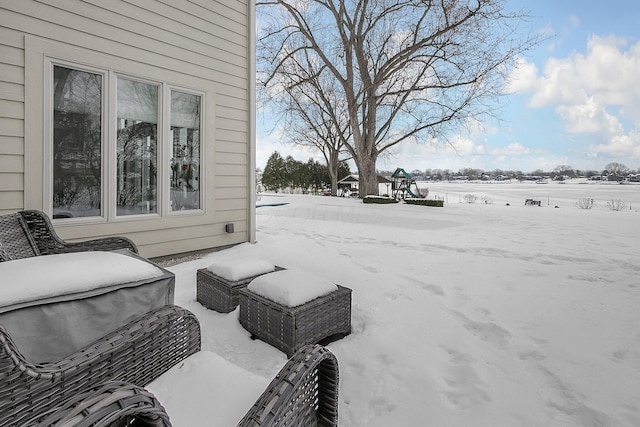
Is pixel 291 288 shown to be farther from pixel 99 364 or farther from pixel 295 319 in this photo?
pixel 99 364

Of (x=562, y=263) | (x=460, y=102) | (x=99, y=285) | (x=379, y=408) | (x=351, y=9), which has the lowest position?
(x=379, y=408)

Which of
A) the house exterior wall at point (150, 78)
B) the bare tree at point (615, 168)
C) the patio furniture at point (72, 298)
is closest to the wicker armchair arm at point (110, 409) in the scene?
the patio furniture at point (72, 298)

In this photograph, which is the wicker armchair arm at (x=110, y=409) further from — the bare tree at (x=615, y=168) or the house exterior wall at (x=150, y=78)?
the bare tree at (x=615, y=168)

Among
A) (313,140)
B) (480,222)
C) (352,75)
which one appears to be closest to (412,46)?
(352,75)

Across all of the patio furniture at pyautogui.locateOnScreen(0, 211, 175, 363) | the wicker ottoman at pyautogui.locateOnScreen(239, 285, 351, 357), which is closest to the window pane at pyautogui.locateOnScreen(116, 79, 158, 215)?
the wicker ottoman at pyautogui.locateOnScreen(239, 285, 351, 357)

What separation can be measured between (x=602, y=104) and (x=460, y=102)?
653 centimetres

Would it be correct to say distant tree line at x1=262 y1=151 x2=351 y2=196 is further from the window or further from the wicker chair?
the wicker chair

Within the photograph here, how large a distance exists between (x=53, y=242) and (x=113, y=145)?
1.76 metres

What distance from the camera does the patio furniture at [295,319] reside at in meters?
2.17

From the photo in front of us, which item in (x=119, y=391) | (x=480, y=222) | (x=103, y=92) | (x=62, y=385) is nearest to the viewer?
(x=119, y=391)

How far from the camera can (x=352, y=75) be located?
45.1 feet

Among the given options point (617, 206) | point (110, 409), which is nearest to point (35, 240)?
point (110, 409)

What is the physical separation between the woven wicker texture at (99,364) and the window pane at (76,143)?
2.97 meters

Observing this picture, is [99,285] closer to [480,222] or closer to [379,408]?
[379,408]
